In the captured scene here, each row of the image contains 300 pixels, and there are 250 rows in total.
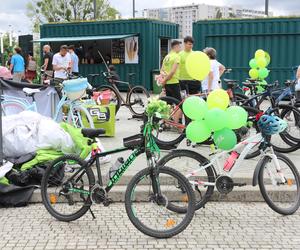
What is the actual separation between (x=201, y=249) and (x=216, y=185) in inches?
38.8

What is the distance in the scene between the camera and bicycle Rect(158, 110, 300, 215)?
5.12m

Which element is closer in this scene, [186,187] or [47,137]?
[186,187]

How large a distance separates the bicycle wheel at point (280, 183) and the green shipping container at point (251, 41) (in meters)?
11.6

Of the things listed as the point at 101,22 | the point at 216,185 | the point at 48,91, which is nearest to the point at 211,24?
the point at 101,22

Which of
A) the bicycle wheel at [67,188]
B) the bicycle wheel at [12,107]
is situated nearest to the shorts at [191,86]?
the bicycle wheel at [12,107]

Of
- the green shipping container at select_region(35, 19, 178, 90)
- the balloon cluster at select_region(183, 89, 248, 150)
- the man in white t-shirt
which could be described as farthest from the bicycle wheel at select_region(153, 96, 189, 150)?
the green shipping container at select_region(35, 19, 178, 90)

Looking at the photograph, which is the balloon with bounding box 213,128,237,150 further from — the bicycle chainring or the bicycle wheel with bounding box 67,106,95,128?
the bicycle wheel with bounding box 67,106,95,128

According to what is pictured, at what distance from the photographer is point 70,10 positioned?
39062mm

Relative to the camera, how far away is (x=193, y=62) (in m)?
5.91

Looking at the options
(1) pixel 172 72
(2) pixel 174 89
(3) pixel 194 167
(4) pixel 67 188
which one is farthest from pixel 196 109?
(2) pixel 174 89

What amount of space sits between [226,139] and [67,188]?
1762 millimetres

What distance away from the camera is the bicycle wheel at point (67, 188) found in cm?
495

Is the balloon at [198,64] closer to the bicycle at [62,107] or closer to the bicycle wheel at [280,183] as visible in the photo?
the bicycle wheel at [280,183]

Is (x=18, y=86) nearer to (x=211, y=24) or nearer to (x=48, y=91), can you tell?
(x=48, y=91)
